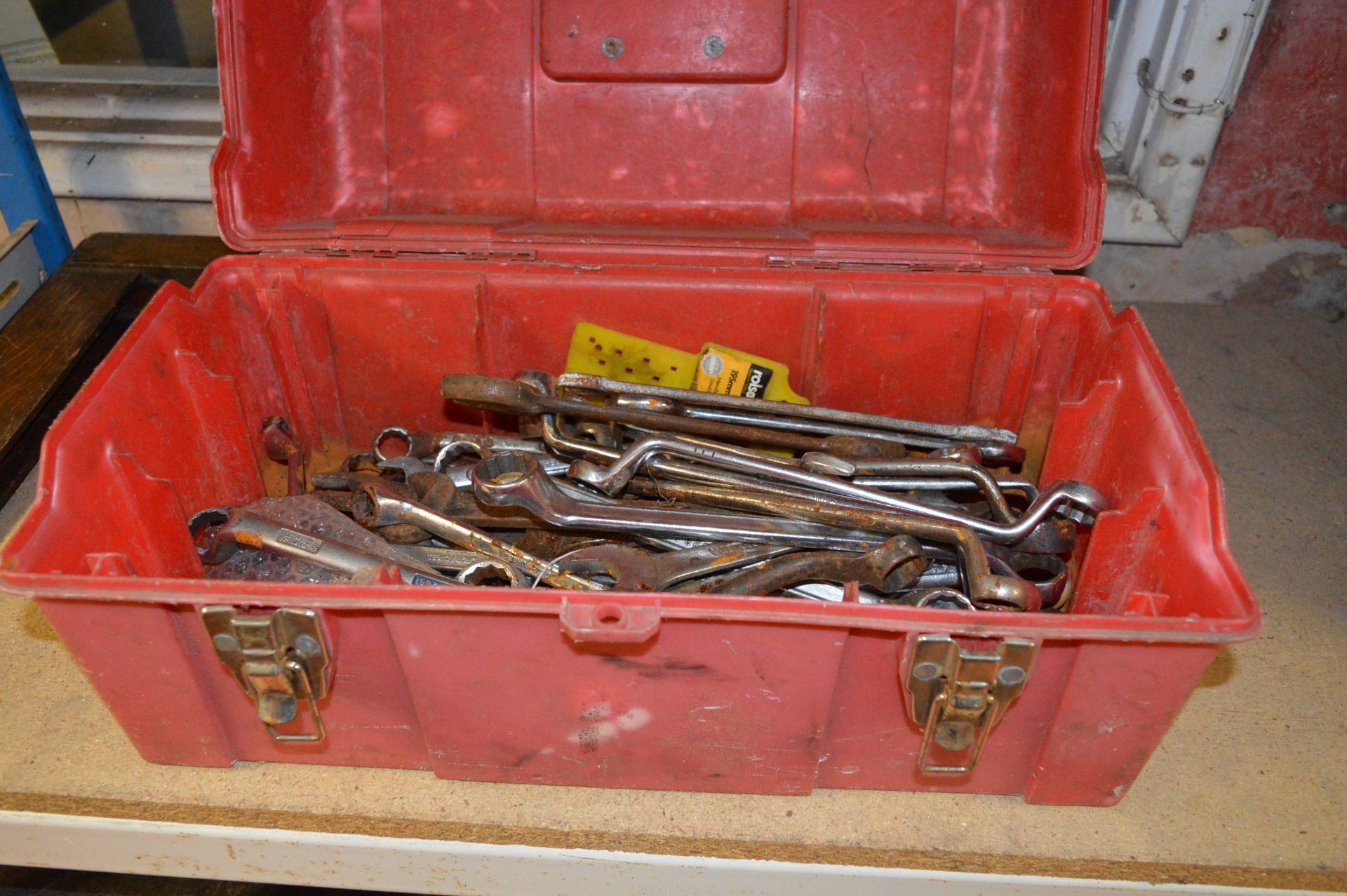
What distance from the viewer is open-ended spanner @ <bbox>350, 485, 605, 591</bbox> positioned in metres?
0.85

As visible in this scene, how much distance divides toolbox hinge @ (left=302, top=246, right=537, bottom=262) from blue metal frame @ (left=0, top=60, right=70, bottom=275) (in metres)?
0.54

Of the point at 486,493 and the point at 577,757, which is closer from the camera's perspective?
the point at 577,757

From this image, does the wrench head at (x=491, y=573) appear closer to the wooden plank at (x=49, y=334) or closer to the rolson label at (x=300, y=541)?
the rolson label at (x=300, y=541)

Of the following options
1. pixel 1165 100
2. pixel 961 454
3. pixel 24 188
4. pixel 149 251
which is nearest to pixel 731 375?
pixel 961 454

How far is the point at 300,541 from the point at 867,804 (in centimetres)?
50

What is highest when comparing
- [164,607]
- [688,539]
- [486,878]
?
[164,607]

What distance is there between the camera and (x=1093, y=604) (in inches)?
32.0

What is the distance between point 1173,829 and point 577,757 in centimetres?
45

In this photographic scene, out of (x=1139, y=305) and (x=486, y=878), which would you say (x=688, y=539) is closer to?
(x=486, y=878)

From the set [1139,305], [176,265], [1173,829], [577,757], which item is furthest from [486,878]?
[1139,305]

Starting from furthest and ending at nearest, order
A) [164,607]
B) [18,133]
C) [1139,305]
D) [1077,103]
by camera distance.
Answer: [1139,305], [18,133], [1077,103], [164,607]

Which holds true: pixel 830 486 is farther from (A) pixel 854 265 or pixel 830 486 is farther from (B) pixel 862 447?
(A) pixel 854 265

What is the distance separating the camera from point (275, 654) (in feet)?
2.16

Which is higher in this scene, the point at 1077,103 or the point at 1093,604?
the point at 1077,103
